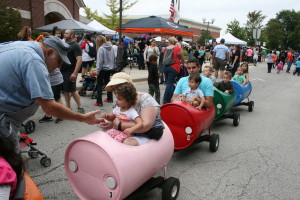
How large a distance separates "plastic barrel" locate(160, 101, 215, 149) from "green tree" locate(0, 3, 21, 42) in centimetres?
1252

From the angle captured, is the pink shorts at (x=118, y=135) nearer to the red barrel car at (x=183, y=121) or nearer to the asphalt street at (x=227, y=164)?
the asphalt street at (x=227, y=164)

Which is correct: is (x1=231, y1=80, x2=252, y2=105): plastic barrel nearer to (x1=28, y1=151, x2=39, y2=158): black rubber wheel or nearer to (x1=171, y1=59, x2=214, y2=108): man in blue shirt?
(x1=171, y1=59, x2=214, y2=108): man in blue shirt

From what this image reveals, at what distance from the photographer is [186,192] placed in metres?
3.22

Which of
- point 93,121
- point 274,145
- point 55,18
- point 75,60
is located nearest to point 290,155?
point 274,145

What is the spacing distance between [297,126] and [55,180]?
18.2 ft

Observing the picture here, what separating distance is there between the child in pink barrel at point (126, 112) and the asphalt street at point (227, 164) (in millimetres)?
930

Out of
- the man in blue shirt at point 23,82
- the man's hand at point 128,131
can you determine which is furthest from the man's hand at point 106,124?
the man in blue shirt at point 23,82

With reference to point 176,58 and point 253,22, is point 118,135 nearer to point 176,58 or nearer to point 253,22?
point 176,58

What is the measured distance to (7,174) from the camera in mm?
1471

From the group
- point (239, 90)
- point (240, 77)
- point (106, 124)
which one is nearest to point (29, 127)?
point (106, 124)

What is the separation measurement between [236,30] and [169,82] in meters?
53.7

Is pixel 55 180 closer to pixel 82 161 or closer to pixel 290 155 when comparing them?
pixel 82 161

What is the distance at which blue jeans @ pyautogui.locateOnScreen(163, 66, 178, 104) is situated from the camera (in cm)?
690

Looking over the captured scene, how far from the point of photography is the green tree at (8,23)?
13335 millimetres
